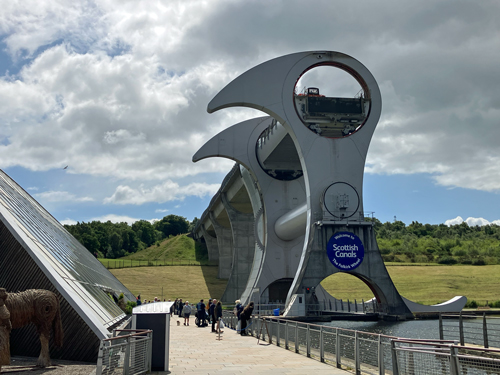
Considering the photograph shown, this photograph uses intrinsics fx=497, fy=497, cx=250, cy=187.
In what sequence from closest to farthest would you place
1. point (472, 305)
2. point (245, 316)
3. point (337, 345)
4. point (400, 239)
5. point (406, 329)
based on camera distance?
point (337, 345), point (245, 316), point (406, 329), point (472, 305), point (400, 239)

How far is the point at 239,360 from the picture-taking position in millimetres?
11930

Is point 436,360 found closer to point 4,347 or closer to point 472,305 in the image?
point 4,347

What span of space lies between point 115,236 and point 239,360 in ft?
395

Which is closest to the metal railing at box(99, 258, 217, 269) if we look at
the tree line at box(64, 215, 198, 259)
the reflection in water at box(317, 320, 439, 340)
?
the tree line at box(64, 215, 198, 259)

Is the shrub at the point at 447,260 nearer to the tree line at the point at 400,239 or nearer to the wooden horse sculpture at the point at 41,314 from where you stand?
the tree line at the point at 400,239

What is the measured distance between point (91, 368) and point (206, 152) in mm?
34351

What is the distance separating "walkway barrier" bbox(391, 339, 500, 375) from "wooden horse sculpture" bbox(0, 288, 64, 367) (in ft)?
20.3

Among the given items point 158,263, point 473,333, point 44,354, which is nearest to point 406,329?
point 473,333

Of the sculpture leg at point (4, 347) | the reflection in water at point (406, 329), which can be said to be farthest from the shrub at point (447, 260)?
the sculpture leg at point (4, 347)

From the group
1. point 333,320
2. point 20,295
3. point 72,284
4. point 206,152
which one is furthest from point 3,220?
point 206,152

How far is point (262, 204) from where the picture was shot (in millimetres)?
43375

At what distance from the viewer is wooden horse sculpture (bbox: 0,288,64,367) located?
888 centimetres

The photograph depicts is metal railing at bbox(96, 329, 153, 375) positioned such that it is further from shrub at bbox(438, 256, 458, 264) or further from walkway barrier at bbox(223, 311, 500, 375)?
shrub at bbox(438, 256, 458, 264)

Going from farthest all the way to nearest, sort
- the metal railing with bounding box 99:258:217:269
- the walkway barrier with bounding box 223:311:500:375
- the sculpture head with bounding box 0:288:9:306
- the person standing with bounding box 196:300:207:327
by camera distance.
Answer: the metal railing with bounding box 99:258:217:269, the person standing with bounding box 196:300:207:327, the sculpture head with bounding box 0:288:9:306, the walkway barrier with bounding box 223:311:500:375
